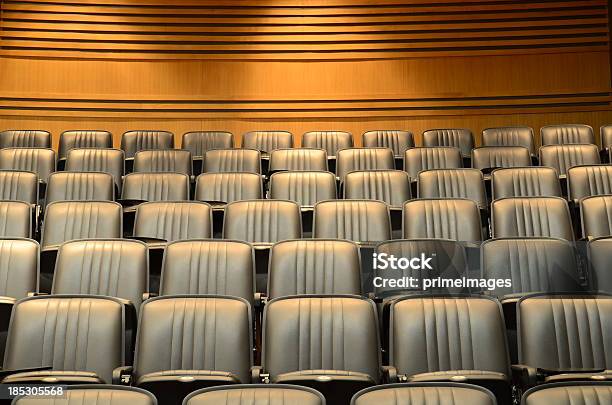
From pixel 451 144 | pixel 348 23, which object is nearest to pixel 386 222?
pixel 451 144

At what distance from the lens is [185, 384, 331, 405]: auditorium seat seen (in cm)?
65

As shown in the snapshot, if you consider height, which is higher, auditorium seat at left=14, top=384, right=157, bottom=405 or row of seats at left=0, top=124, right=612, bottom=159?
row of seats at left=0, top=124, right=612, bottom=159

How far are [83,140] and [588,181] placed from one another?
3.65 ft

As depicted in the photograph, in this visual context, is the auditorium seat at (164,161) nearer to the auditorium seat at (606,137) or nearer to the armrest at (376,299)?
the armrest at (376,299)

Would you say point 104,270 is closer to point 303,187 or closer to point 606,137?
point 303,187

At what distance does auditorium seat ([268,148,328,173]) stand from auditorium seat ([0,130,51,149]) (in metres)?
0.58

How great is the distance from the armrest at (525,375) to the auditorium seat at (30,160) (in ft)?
3.58

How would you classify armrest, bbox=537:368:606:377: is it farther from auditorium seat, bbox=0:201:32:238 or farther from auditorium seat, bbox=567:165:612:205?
auditorium seat, bbox=0:201:32:238

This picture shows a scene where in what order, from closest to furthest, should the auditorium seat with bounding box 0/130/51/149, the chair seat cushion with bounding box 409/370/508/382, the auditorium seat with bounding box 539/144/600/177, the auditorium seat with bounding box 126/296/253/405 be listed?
the chair seat cushion with bounding box 409/370/508/382 → the auditorium seat with bounding box 126/296/253/405 → the auditorium seat with bounding box 539/144/600/177 → the auditorium seat with bounding box 0/130/51/149

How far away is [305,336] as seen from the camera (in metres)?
0.88

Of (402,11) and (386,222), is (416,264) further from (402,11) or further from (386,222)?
(402,11)

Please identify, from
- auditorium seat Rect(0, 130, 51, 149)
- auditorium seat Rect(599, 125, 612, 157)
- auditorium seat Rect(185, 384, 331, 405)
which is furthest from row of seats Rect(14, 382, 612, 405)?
auditorium seat Rect(0, 130, 51, 149)
